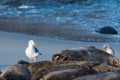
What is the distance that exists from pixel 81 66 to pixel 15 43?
774cm

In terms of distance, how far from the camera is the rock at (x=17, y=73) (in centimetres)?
709

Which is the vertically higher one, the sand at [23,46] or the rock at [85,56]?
the rock at [85,56]

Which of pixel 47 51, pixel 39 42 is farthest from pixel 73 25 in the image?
pixel 47 51

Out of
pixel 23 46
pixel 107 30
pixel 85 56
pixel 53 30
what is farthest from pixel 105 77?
pixel 53 30

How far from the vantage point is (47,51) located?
12820 millimetres

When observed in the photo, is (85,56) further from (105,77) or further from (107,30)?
(107,30)

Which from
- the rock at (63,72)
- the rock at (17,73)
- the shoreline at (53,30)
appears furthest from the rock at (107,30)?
the rock at (63,72)

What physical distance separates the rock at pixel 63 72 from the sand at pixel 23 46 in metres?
4.60

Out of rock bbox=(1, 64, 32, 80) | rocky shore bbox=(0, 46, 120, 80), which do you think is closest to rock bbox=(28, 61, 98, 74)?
rocky shore bbox=(0, 46, 120, 80)

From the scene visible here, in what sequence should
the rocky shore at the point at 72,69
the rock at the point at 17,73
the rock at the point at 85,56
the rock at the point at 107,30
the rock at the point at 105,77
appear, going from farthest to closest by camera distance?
the rock at the point at 107,30 → the rock at the point at 85,56 → the rock at the point at 17,73 → the rocky shore at the point at 72,69 → the rock at the point at 105,77

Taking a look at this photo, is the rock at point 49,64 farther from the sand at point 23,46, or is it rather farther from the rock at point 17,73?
the sand at point 23,46

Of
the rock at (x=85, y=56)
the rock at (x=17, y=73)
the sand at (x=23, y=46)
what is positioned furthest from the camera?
the sand at (x=23, y=46)

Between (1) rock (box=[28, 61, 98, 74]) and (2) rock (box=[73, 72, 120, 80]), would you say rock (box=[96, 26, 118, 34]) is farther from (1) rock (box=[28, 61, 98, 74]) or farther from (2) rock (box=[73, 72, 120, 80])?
(2) rock (box=[73, 72, 120, 80])

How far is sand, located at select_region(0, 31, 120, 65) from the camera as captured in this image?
39.2 ft
